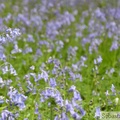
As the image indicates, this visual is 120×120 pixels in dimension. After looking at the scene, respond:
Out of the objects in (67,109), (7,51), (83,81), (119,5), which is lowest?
(67,109)

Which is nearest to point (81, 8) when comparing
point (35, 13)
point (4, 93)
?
point (35, 13)

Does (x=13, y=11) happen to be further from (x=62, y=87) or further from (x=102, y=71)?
(x=62, y=87)

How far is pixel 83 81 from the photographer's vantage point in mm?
4945

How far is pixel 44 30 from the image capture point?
7.27m

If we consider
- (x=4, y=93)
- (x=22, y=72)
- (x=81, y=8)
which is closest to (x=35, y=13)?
(x=81, y=8)

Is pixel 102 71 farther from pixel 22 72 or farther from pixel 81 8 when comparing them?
pixel 81 8

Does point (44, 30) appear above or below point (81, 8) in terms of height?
below

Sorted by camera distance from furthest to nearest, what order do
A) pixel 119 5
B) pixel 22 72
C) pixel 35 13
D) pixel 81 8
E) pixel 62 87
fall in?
pixel 81 8 < pixel 119 5 < pixel 35 13 < pixel 22 72 < pixel 62 87

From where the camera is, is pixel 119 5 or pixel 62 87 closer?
pixel 62 87

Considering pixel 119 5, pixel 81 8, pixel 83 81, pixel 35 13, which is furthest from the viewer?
pixel 81 8

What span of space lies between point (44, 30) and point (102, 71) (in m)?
2.06

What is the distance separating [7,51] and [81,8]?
3.69 m

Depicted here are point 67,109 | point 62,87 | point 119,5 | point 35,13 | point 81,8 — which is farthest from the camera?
point 81,8

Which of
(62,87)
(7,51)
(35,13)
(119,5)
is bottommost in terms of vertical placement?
(62,87)
